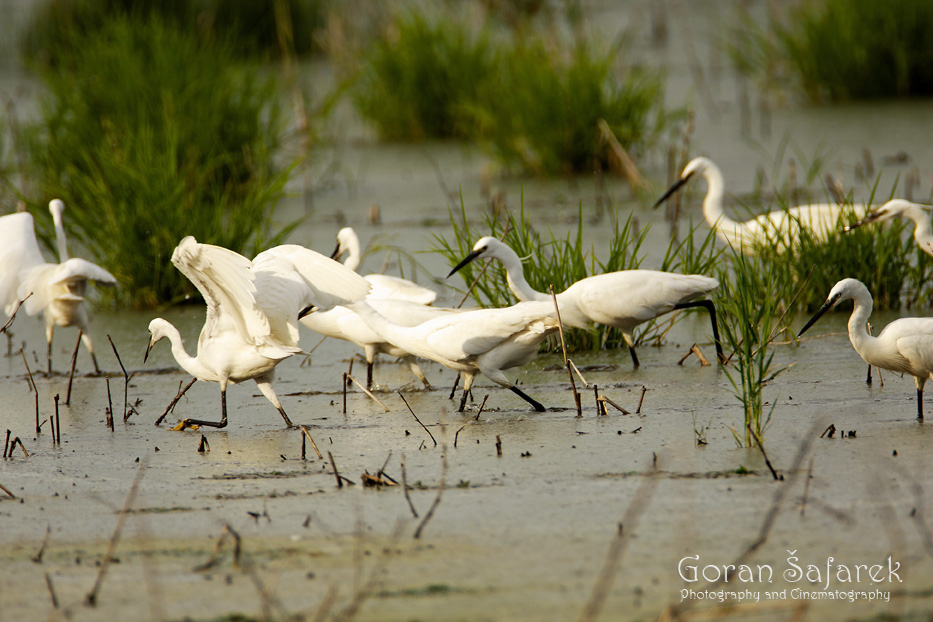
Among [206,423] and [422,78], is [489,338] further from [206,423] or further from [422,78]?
[422,78]

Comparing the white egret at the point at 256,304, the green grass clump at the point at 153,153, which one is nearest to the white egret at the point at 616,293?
the white egret at the point at 256,304

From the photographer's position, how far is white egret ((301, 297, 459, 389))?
449 centimetres

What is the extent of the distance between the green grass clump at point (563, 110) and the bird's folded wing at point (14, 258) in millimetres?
3664

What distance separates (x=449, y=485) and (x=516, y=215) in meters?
4.09

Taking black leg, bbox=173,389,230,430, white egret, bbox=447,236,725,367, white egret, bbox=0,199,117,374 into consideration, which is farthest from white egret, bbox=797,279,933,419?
white egret, bbox=0,199,117,374

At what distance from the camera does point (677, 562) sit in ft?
8.14

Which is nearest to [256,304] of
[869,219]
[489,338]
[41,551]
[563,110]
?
[489,338]

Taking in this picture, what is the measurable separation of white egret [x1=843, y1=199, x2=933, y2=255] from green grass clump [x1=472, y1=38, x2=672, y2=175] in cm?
268

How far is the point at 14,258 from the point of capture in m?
4.94

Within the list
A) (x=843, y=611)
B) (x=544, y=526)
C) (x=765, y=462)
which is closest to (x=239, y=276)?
(x=544, y=526)

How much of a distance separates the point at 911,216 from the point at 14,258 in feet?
12.7

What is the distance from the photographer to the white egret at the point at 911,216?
15.9 ft

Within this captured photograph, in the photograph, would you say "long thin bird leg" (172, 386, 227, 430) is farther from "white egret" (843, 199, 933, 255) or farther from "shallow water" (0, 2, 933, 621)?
"white egret" (843, 199, 933, 255)

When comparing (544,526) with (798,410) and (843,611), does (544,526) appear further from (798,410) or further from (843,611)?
(798,410)
